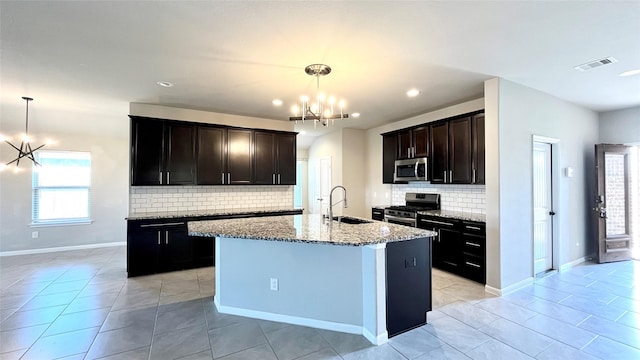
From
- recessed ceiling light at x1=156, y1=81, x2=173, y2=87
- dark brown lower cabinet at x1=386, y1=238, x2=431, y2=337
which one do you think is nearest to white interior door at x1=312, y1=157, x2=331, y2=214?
recessed ceiling light at x1=156, y1=81, x2=173, y2=87

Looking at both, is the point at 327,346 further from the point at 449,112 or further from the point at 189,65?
the point at 449,112

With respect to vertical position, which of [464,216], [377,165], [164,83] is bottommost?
[464,216]

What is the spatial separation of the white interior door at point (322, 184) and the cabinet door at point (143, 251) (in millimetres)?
3854

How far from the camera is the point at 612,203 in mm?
4906

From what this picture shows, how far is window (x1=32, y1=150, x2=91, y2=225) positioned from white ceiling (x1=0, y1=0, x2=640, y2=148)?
1.84 meters

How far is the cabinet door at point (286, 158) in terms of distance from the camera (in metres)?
5.54

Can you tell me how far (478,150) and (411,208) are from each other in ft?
5.01

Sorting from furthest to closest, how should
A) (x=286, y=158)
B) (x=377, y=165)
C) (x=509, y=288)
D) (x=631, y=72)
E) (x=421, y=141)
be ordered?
(x=377, y=165)
(x=286, y=158)
(x=421, y=141)
(x=509, y=288)
(x=631, y=72)

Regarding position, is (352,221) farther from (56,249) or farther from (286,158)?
(56,249)

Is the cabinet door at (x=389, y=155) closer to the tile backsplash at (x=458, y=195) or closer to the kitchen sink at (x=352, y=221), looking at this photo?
the tile backsplash at (x=458, y=195)

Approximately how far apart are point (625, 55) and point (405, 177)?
10.3ft

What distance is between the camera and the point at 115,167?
20.6ft

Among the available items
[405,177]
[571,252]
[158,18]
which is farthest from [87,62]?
[571,252]

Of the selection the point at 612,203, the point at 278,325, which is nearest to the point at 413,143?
the point at 612,203
